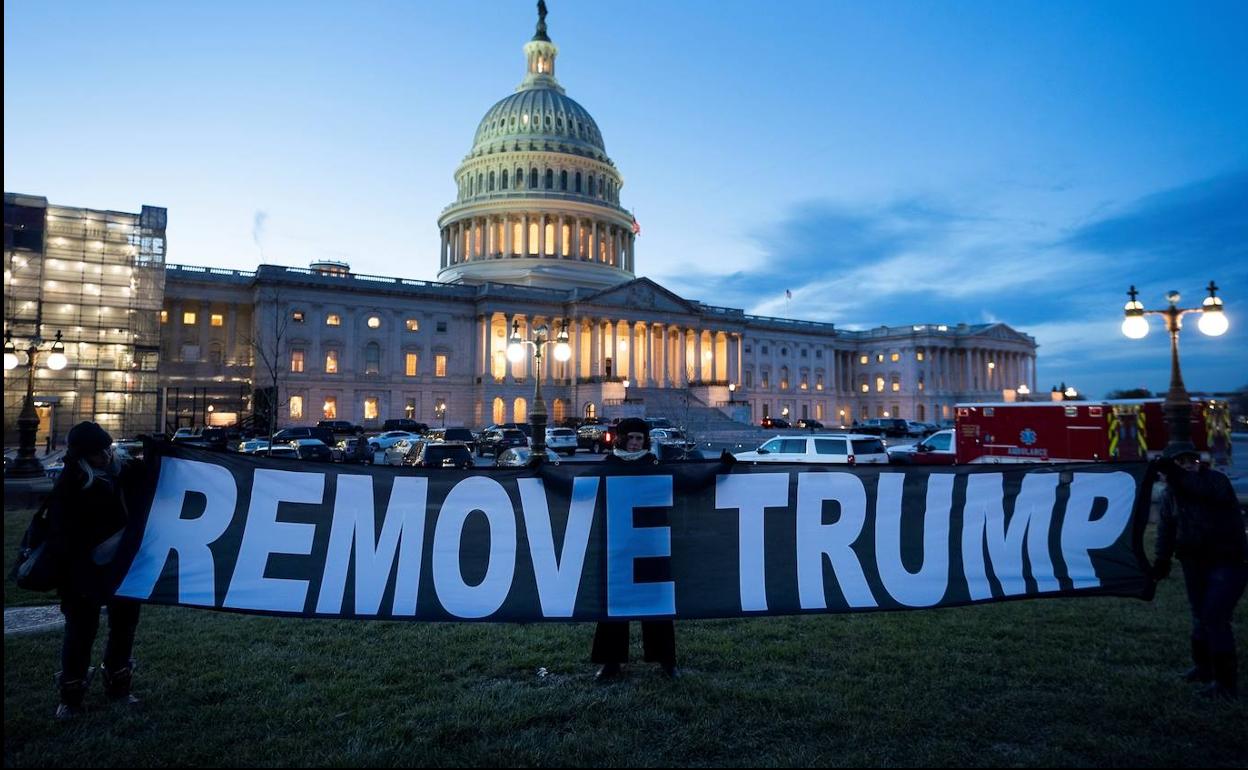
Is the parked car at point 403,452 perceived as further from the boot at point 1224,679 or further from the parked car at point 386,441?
the boot at point 1224,679

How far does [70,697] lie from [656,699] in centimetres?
457

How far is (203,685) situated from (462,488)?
2792 mm

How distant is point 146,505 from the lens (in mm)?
6238

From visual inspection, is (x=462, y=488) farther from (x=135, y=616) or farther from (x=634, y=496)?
(x=135, y=616)

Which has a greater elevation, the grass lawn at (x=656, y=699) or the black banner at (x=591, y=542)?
the black banner at (x=591, y=542)

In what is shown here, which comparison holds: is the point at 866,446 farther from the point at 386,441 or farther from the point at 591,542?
the point at 386,441

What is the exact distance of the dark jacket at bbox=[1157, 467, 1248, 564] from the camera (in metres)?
6.24

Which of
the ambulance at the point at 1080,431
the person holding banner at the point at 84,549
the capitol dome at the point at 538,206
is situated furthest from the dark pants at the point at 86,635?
the capitol dome at the point at 538,206

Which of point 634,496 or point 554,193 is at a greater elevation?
point 554,193

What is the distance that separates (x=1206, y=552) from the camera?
6.31 m

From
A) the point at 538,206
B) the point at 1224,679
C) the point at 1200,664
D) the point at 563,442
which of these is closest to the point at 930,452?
the point at 563,442

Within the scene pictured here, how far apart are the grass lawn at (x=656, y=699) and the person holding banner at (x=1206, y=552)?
329mm

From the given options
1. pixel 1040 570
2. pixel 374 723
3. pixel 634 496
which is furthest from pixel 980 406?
pixel 374 723

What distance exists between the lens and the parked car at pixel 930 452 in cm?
2706
